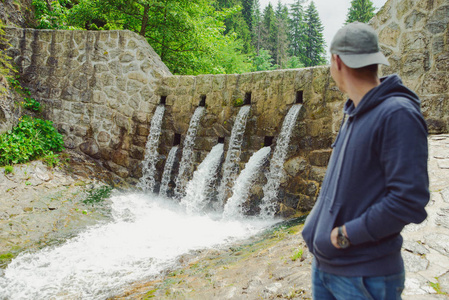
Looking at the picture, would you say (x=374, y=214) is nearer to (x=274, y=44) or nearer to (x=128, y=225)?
(x=128, y=225)

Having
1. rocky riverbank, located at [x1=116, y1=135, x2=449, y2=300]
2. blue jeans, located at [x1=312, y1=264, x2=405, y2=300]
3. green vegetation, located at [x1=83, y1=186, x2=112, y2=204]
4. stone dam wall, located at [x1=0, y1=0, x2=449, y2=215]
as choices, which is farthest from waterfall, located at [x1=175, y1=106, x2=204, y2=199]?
blue jeans, located at [x1=312, y1=264, x2=405, y2=300]

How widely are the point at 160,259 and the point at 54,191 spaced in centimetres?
319

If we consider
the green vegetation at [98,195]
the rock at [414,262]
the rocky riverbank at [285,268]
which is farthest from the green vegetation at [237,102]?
the rock at [414,262]

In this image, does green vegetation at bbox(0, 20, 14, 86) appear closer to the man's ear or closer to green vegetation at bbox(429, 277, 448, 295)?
the man's ear

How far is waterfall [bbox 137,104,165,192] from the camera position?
6.99 metres

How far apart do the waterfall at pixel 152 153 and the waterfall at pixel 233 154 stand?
186 cm

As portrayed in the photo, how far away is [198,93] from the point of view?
260 inches

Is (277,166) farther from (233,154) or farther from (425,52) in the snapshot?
(425,52)

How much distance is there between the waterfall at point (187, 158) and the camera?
657 centimetres

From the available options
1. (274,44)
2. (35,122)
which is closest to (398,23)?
(35,122)

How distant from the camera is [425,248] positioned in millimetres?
2184

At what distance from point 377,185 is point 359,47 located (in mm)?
474

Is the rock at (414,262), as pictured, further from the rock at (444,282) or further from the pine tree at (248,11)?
the pine tree at (248,11)

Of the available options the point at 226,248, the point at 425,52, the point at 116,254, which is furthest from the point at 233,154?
the point at 425,52
